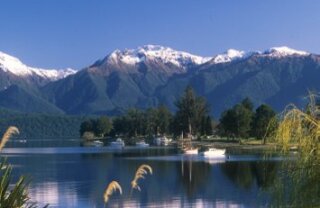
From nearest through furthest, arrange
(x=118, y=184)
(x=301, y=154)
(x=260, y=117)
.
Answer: (x=118, y=184) < (x=301, y=154) < (x=260, y=117)

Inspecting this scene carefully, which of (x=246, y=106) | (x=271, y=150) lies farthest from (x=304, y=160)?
(x=246, y=106)

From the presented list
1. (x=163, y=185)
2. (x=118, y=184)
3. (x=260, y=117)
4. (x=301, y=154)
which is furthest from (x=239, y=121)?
(x=118, y=184)

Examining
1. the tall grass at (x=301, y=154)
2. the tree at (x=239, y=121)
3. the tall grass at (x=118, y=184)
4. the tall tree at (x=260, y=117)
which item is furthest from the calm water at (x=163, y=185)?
the tree at (x=239, y=121)

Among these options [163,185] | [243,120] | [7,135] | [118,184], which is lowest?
[163,185]

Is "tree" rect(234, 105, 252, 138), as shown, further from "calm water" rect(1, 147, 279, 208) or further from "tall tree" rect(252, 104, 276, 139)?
"calm water" rect(1, 147, 279, 208)

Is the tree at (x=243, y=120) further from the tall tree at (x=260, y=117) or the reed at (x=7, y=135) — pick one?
the reed at (x=7, y=135)

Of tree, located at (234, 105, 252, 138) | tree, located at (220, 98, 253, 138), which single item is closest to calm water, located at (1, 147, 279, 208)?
tree, located at (234, 105, 252, 138)

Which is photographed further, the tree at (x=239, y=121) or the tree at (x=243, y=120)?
the tree at (x=239, y=121)

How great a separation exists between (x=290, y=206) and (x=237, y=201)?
44.8m

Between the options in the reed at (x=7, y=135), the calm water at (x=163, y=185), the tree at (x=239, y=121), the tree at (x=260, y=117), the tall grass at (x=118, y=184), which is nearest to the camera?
the tall grass at (x=118, y=184)

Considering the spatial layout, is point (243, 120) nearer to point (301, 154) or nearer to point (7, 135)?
point (301, 154)

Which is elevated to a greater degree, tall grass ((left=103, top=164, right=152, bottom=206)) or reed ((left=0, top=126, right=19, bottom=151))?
reed ((left=0, top=126, right=19, bottom=151))

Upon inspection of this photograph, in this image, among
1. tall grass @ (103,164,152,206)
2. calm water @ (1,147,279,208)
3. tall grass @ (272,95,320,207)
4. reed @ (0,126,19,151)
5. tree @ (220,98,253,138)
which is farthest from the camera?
tree @ (220,98,253,138)

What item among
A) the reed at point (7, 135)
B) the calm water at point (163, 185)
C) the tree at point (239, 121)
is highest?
the tree at point (239, 121)
